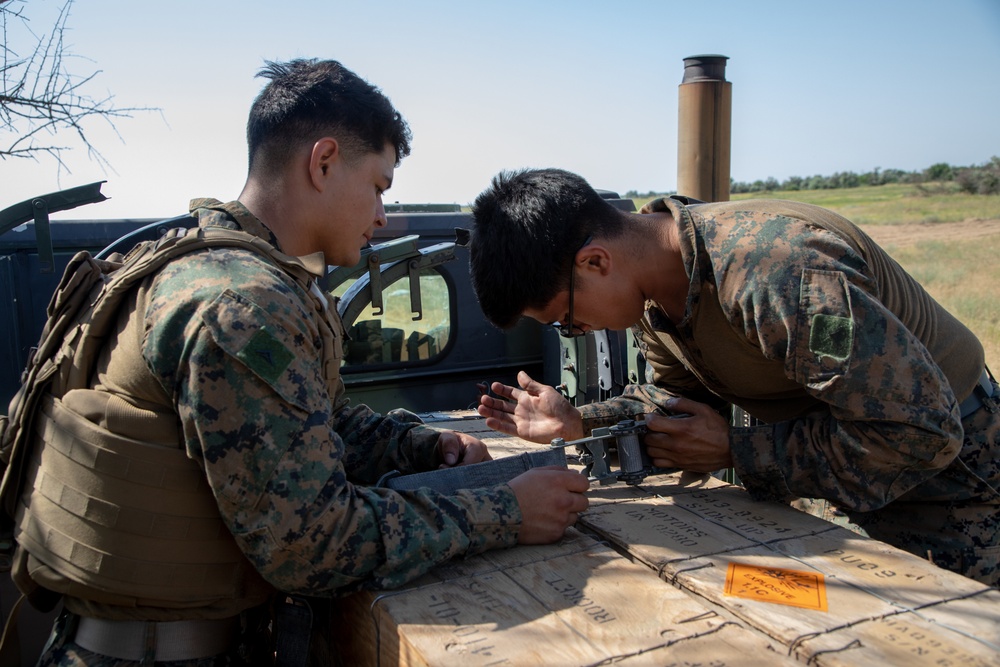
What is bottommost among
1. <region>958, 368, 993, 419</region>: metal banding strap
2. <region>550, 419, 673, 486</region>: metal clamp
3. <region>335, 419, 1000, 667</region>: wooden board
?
<region>335, 419, 1000, 667</region>: wooden board

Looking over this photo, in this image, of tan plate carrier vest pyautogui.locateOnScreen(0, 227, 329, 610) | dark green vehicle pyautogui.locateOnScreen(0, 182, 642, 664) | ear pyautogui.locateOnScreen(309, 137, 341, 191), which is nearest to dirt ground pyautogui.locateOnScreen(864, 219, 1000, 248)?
dark green vehicle pyautogui.locateOnScreen(0, 182, 642, 664)

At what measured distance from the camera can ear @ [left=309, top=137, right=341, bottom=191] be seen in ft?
6.97

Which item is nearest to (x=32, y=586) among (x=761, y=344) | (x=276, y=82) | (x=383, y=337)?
(x=276, y=82)

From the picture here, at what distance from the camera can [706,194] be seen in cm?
552

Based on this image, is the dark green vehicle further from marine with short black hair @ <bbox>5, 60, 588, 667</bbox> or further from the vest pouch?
the vest pouch

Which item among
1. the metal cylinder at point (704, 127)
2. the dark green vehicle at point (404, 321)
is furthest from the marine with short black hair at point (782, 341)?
the metal cylinder at point (704, 127)

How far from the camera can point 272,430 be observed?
1639 mm

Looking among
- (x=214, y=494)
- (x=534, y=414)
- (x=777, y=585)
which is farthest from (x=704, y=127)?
(x=214, y=494)

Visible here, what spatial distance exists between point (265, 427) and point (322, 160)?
803 millimetres

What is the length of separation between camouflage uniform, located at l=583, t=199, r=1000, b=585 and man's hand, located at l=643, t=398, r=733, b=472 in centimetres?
7

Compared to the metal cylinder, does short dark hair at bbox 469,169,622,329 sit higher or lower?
lower

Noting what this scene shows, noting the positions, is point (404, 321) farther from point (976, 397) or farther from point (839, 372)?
point (839, 372)

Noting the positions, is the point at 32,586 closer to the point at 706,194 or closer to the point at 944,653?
the point at 944,653

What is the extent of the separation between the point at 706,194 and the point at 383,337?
2.31 meters
